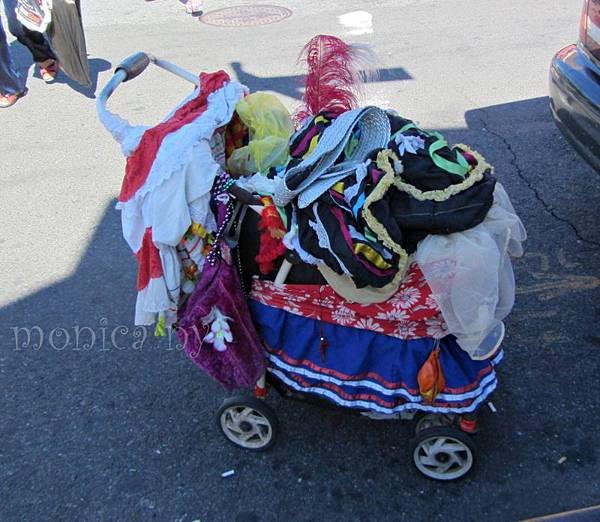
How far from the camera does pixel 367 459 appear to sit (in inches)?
99.0

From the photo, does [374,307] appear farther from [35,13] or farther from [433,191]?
[35,13]

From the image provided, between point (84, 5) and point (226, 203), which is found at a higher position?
point (226, 203)

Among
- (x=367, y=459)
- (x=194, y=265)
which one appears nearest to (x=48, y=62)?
(x=194, y=265)

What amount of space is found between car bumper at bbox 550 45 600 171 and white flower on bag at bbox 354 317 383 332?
170cm

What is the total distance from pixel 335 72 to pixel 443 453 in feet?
5.00

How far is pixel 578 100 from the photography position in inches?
134

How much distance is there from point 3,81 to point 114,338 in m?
3.89

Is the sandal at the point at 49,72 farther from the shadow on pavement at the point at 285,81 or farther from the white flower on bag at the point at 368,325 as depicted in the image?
the white flower on bag at the point at 368,325

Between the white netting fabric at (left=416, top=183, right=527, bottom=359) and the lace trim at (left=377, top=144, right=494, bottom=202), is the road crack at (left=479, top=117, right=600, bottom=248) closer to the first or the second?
the white netting fabric at (left=416, top=183, right=527, bottom=359)

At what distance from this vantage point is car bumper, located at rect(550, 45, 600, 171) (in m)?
3.25

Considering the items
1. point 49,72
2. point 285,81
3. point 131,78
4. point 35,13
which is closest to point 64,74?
point 49,72

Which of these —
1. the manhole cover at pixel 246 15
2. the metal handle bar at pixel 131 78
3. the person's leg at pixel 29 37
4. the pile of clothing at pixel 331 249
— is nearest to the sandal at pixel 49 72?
the person's leg at pixel 29 37

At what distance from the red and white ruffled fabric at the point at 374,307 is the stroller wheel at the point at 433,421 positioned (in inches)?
14.4

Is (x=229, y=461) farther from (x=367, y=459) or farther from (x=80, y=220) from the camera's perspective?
(x=80, y=220)
